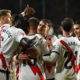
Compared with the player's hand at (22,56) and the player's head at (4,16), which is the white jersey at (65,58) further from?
the player's head at (4,16)

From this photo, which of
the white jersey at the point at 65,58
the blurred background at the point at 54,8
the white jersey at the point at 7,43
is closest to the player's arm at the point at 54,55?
the white jersey at the point at 65,58

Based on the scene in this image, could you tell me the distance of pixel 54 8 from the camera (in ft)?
65.1

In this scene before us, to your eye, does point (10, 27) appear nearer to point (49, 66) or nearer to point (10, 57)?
point (10, 57)

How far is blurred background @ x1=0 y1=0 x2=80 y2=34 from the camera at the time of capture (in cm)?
1756

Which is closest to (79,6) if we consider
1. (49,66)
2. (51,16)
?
(51,16)

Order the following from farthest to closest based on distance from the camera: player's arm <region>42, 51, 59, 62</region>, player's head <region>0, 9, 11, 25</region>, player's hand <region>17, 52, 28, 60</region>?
player's head <region>0, 9, 11, 25</region> < player's arm <region>42, 51, 59, 62</region> < player's hand <region>17, 52, 28, 60</region>

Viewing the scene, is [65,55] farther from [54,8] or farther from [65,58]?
[54,8]

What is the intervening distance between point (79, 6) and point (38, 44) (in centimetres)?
1611

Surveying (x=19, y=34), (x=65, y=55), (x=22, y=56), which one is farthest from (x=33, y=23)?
(x=65, y=55)

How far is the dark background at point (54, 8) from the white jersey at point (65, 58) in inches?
520

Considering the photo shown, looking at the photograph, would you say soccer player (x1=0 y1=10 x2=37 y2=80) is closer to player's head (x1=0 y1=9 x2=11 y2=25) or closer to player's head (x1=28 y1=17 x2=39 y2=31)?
player's head (x1=0 y1=9 x2=11 y2=25)

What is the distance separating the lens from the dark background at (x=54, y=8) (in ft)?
57.8

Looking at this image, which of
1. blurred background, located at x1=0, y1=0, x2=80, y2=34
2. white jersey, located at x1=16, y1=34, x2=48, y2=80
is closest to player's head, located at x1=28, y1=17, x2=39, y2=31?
white jersey, located at x1=16, y1=34, x2=48, y2=80

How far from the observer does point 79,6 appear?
19.5m
